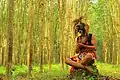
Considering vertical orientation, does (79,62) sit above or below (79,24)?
below

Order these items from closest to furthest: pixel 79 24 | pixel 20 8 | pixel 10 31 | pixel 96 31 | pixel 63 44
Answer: pixel 79 24, pixel 10 31, pixel 63 44, pixel 20 8, pixel 96 31

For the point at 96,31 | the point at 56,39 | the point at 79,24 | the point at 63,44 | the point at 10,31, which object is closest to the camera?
the point at 79,24

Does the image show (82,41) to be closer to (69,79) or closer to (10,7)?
(69,79)

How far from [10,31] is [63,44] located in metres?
10.1

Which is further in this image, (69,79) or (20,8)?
(20,8)

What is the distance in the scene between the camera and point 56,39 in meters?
47.4

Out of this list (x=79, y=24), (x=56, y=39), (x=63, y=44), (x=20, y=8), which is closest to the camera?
(x=79, y=24)

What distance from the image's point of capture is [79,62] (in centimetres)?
937

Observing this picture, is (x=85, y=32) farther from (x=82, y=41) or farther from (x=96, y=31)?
(x=96, y=31)

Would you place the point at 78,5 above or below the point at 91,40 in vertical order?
above

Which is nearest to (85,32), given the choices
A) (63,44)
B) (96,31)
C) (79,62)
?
(79,62)

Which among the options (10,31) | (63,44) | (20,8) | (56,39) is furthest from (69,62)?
(56,39)

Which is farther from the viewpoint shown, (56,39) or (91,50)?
(56,39)

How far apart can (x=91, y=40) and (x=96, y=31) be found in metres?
42.7
